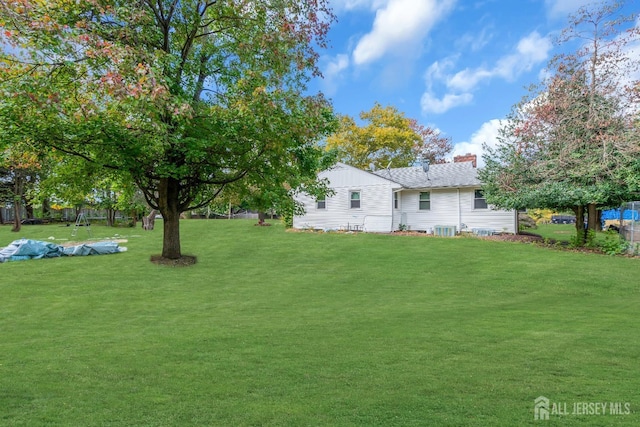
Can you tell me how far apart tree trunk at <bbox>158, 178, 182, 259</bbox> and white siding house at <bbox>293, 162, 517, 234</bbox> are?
11.2 m

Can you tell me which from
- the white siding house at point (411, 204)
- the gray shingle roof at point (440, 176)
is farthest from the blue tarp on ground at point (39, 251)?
the gray shingle roof at point (440, 176)

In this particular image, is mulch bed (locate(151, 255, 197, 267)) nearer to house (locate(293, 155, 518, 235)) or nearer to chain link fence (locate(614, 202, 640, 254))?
house (locate(293, 155, 518, 235))

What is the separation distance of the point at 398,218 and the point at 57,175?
1837 centimetres

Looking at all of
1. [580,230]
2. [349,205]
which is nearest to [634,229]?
[580,230]

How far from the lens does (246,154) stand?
13.0 metres

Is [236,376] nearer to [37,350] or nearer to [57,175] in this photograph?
[37,350]

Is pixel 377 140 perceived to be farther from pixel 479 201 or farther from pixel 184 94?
pixel 184 94

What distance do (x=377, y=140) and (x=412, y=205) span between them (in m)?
16.7

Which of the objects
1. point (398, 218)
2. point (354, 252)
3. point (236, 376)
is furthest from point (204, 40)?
point (398, 218)

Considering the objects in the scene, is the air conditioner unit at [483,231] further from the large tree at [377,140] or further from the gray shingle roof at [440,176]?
the large tree at [377,140]

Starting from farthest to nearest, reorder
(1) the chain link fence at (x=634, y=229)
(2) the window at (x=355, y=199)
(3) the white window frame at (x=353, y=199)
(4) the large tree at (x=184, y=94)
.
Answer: (2) the window at (x=355, y=199)
(3) the white window frame at (x=353, y=199)
(1) the chain link fence at (x=634, y=229)
(4) the large tree at (x=184, y=94)

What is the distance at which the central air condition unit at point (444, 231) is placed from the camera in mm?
21866

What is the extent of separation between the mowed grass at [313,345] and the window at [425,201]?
12.1 m

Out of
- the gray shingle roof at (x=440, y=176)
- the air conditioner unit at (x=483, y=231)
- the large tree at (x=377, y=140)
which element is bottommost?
the air conditioner unit at (x=483, y=231)
